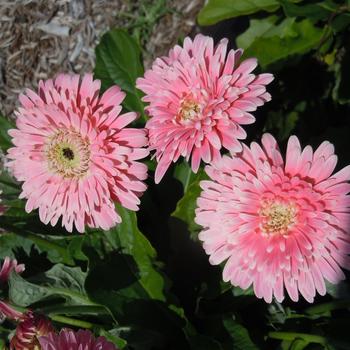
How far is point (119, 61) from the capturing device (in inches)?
58.5

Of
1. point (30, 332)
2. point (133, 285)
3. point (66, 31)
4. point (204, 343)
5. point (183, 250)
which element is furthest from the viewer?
point (66, 31)

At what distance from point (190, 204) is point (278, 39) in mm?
501

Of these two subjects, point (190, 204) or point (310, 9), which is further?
point (310, 9)

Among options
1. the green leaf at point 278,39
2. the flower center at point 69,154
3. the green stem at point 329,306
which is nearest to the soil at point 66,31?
the green leaf at point 278,39

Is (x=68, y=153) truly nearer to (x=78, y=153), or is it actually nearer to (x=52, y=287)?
(x=78, y=153)

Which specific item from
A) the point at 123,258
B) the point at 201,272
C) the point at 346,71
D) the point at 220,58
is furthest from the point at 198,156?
the point at 346,71

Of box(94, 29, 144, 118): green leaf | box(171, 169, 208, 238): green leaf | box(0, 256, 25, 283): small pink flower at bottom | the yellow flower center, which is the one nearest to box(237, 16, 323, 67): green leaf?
box(94, 29, 144, 118): green leaf

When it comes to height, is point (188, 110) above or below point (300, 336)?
above

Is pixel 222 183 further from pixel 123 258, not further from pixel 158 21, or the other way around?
pixel 158 21

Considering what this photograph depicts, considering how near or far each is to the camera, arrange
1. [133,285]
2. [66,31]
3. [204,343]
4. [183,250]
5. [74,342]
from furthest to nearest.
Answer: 1. [66,31]
2. [183,250]
3. [133,285]
4. [204,343]
5. [74,342]

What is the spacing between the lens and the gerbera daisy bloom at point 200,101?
0.99 m

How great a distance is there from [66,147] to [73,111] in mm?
68

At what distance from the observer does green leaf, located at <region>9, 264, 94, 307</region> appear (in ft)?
4.01

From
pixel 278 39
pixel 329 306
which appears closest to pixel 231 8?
pixel 278 39
